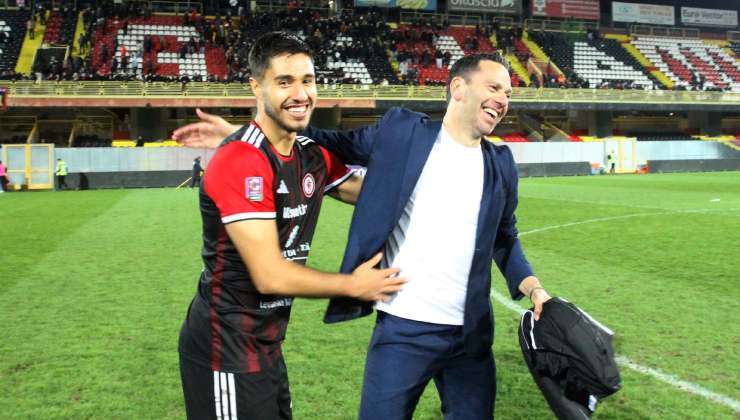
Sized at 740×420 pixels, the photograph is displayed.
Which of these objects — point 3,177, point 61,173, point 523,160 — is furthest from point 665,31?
point 3,177

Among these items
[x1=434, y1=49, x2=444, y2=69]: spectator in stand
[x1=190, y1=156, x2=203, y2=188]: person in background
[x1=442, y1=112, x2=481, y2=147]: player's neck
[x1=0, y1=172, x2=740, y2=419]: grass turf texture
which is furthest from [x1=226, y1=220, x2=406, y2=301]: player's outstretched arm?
[x1=434, y1=49, x2=444, y2=69]: spectator in stand

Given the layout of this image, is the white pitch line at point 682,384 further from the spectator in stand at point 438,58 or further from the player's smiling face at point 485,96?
the spectator in stand at point 438,58

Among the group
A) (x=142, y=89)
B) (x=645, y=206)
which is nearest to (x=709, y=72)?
(x=645, y=206)

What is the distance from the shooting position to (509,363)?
469 cm

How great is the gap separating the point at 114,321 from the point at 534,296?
4.80 metres

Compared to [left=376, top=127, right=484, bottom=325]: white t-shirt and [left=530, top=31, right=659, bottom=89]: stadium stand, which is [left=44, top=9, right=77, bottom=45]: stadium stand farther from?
[left=376, top=127, right=484, bottom=325]: white t-shirt

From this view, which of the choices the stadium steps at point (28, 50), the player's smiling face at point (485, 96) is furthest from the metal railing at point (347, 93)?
the player's smiling face at point (485, 96)

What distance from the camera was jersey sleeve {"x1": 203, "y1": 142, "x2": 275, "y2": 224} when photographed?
2012 mm

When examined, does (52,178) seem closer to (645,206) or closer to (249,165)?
(645,206)

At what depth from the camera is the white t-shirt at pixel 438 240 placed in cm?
240

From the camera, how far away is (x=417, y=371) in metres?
2.36

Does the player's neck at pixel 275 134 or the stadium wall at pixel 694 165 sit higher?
the player's neck at pixel 275 134

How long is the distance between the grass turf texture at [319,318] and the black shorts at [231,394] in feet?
5.52

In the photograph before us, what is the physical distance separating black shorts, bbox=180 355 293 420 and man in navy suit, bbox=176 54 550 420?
1.28 feet
